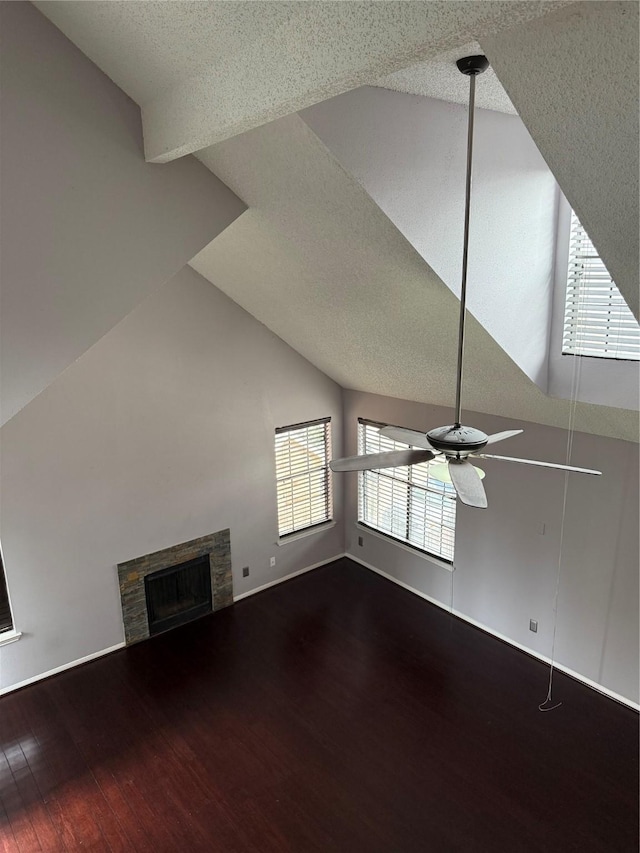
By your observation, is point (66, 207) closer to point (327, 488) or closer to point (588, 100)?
point (588, 100)

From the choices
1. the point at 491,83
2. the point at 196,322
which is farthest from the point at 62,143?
the point at 196,322

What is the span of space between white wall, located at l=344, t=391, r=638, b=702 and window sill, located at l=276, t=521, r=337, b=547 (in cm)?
151

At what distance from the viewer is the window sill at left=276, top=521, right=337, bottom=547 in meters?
7.12

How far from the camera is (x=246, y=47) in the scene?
2127 mm

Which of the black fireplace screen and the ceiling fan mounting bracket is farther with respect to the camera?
the black fireplace screen

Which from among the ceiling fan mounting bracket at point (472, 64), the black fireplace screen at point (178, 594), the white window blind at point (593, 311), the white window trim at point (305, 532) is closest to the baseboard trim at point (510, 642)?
the white window trim at point (305, 532)

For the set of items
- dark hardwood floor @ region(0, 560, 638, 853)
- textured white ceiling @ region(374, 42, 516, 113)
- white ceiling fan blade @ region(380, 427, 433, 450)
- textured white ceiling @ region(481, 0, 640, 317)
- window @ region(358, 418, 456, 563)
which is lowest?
dark hardwood floor @ region(0, 560, 638, 853)

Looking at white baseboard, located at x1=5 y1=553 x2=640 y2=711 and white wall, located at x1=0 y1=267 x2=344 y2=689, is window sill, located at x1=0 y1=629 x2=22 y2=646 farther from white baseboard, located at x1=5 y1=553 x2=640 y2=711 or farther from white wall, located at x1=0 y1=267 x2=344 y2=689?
white baseboard, located at x1=5 y1=553 x2=640 y2=711

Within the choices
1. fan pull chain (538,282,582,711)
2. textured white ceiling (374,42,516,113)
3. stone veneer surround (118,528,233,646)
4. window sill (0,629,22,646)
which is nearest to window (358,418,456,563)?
fan pull chain (538,282,582,711)

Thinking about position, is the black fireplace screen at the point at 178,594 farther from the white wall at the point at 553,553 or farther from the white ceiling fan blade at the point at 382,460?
the white ceiling fan blade at the point at 382,460

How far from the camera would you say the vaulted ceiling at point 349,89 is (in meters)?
1.64

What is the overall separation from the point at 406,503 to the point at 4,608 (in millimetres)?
4372

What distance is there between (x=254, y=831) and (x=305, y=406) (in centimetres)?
429

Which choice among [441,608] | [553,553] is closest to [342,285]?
[553,553]
